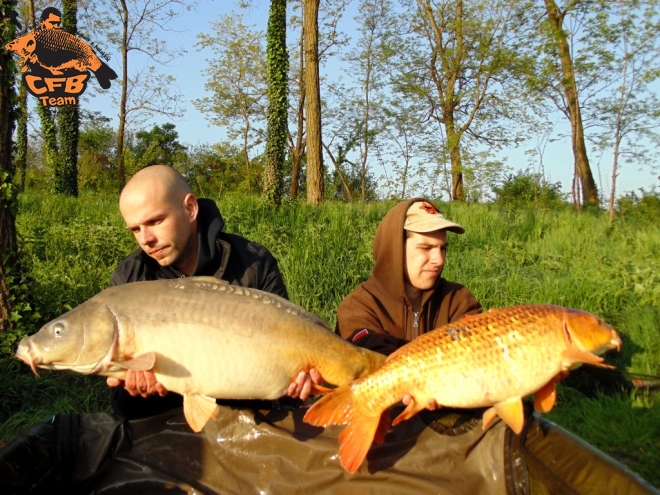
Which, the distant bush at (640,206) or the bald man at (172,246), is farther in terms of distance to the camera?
the distant bush at (640,206)

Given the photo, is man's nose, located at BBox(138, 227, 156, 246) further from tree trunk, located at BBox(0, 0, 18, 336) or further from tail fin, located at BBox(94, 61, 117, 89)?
tail fin, located at BBox(94, 61, 117, 89)

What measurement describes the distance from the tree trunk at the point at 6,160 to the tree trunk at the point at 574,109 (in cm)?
791

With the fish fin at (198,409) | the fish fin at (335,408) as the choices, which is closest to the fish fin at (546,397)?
the fish fin at (335,408)

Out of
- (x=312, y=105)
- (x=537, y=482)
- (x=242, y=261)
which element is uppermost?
(x=312, y=105)

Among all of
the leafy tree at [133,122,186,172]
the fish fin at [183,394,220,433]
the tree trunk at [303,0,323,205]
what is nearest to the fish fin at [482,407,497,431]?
the fish fin at [183,394,220,433]

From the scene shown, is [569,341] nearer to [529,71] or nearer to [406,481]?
[406,481]

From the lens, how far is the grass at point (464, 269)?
3.00 m

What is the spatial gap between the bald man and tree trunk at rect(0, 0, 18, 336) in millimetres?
1734

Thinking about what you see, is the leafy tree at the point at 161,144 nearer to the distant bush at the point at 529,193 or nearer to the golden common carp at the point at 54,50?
the golden common carp at the point at 54,50

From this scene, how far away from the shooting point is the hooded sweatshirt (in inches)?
90.4

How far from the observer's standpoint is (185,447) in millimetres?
2000

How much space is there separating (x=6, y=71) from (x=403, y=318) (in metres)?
3.09

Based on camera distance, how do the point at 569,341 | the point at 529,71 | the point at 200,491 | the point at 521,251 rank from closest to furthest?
the point at 569,341
the point at 200,491
the point at 521,251
the point at 529,71

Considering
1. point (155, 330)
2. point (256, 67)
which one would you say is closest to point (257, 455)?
point (155, 330)
